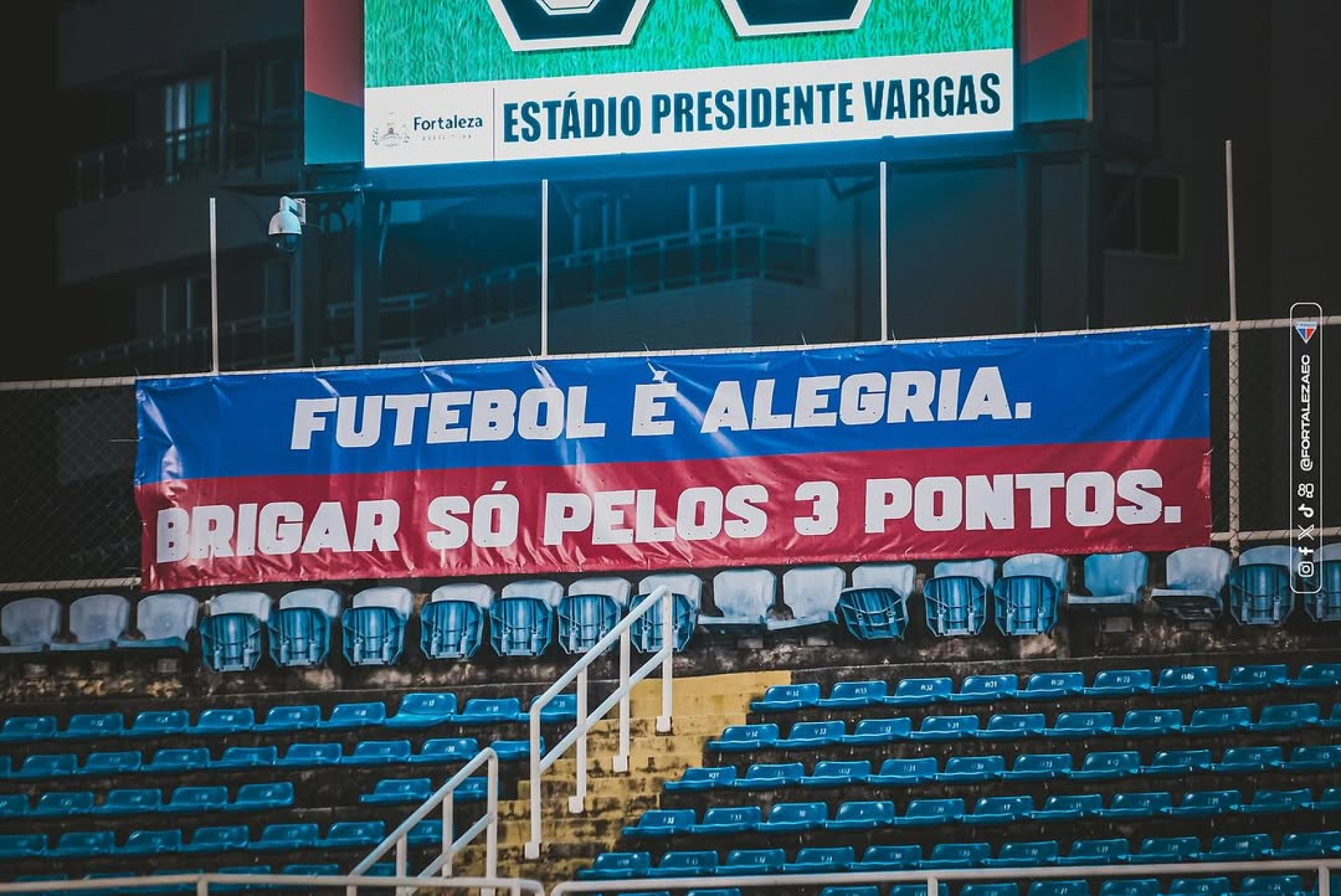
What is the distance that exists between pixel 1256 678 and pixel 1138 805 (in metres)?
1.47

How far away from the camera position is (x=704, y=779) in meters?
14.9

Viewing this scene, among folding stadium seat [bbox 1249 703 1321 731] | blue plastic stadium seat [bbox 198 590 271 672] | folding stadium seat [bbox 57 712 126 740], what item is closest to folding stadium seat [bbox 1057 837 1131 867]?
folding stadium seat [bbox 1249 703 1321 731]

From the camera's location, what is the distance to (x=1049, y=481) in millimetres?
16422

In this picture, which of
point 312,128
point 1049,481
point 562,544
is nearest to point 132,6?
point 312,128

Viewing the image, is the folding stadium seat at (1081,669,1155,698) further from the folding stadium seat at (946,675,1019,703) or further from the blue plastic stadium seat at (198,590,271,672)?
the blue plastic stadium seat at (198,590,271,672)

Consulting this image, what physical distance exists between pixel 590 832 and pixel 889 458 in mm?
3810

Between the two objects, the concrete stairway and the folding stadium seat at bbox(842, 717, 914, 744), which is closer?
the concrete stairway

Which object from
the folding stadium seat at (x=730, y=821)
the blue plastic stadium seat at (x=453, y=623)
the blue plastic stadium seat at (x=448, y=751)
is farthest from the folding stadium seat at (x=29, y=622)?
the folding stadium seat at (x=730, y=821)

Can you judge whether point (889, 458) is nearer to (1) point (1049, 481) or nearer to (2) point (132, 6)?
(1) point (1049, 481)

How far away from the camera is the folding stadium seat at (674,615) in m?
16.7

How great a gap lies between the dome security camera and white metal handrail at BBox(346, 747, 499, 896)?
472 cm

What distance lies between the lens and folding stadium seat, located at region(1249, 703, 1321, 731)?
14.6 metres

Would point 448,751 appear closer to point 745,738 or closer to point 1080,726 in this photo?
point 745,738

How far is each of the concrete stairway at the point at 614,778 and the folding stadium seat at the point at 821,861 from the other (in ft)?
3.98
